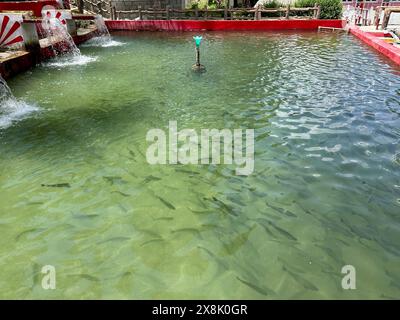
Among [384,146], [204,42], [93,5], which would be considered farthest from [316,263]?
[93,5]

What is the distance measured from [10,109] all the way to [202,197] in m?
8.13

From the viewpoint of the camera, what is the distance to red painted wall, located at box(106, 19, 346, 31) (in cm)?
2748

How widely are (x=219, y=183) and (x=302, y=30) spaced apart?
25.3 metres

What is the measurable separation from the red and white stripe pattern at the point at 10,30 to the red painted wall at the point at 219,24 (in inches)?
610

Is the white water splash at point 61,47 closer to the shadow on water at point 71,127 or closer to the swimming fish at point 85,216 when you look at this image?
the shadow on water at point 71,127

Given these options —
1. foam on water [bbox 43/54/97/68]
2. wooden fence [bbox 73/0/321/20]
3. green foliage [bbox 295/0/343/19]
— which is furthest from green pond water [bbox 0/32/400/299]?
wooden fence [bbox 73/0/321/20]

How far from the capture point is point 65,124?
932 centimetres

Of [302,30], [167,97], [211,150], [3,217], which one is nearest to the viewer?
[3,217]

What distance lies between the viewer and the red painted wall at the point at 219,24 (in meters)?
27.5

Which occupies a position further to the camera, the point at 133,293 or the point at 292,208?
the point at 292,208

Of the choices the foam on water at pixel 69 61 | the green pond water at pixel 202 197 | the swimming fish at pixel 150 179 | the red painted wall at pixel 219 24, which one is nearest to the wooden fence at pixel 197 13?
the red painted wall at pixel 219 24
